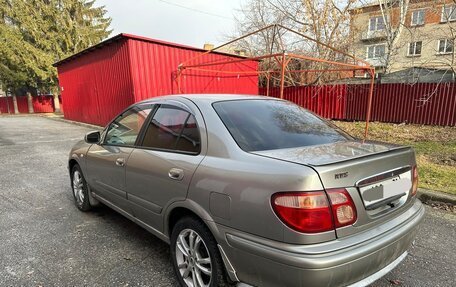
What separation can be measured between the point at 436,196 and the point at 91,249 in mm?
4463

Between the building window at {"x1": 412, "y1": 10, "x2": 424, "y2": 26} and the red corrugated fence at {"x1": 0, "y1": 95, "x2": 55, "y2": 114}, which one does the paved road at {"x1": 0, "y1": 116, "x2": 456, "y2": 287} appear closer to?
the building window at {"x1": 412, "y1": 10, "x2": 424, "y2": 26}

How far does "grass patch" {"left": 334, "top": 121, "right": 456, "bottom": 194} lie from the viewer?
202 inches

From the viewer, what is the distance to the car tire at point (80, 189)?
4.09 m

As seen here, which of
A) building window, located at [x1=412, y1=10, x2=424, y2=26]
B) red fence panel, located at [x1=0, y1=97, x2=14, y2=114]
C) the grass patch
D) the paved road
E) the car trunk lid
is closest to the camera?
the car trunk lid

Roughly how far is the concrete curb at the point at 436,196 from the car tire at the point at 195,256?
3579 mm

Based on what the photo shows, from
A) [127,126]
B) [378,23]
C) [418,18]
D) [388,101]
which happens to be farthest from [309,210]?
[378,23]

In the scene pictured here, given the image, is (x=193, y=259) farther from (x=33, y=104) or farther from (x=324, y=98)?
(x=33, y=104)

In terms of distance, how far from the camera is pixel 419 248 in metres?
3.15

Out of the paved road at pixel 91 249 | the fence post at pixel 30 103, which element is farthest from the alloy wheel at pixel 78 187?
the fence post at pixel 30 103

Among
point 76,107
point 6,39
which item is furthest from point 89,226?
point 6,39

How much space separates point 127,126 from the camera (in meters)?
3.42

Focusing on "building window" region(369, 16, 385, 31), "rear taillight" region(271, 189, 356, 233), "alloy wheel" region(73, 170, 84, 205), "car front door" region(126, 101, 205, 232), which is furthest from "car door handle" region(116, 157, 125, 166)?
"building window" region(369, 16, 385, 31)

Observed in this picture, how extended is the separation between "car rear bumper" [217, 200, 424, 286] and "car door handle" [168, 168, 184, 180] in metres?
0.61

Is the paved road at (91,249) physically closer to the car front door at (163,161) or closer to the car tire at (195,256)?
the car tire at (195,256)
